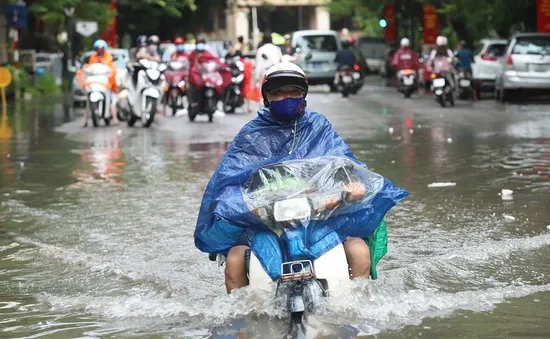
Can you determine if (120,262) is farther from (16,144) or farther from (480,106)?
(480,106)

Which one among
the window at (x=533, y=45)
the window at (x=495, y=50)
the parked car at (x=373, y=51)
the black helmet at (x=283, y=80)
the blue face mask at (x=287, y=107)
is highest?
the black helmet at (x=283, y=80)

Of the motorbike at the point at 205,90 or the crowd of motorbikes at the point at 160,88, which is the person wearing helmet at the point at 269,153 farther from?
the motorbike at the point at 205,90

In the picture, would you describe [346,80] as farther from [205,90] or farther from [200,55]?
[205,90]

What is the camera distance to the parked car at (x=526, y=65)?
1147 inches

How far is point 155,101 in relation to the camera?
75.5 feet

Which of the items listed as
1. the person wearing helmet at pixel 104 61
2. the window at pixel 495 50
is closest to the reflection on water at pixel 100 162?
the person wearing helmet at pixel 104 61

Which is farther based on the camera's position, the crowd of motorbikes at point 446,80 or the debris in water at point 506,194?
the crowd of motorbikes at point 446,80

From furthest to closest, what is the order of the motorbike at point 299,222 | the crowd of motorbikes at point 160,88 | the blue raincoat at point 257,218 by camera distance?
the crowd of motorbikes at point 160,88 < the blue raincoat at point 257,218 < the motorbike at point 299,222

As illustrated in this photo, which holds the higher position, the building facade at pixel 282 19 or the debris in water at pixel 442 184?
the building facade at pixel 282 19

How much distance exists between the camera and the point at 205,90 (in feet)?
82.1

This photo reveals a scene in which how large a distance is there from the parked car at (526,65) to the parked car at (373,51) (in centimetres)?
3685

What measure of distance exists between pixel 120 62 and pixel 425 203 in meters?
22.7

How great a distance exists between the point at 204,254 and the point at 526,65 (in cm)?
2132

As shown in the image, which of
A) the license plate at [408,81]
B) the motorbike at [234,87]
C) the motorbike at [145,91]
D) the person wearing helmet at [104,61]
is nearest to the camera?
the motorbike at [145,91]
